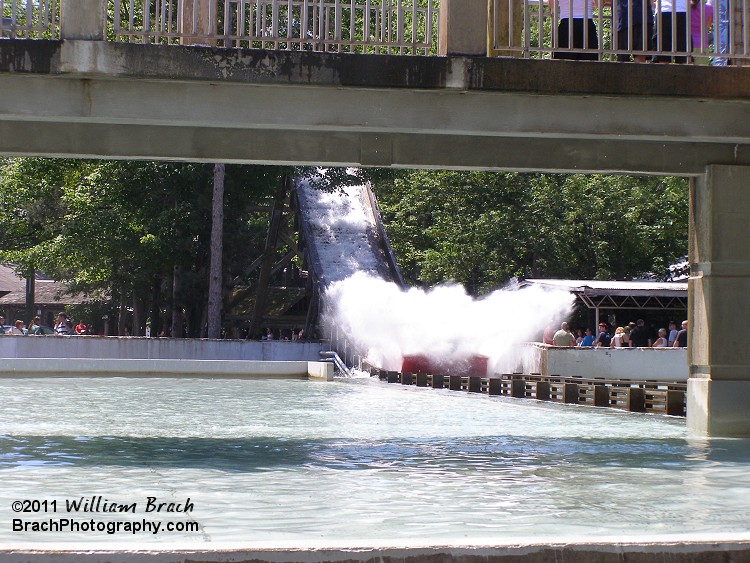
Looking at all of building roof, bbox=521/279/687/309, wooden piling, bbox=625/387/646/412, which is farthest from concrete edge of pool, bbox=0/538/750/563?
building roof, bbox=521/279/687/309

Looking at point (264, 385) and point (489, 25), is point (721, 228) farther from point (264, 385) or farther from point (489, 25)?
point (264, 385)

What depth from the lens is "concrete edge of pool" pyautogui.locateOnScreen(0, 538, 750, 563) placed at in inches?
204

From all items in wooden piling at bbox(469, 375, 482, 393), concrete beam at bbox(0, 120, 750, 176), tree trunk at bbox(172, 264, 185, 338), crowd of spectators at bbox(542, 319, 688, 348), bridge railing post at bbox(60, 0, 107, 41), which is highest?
bridge railing post at bbox(60, 0, 107, 41)

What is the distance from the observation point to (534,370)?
2911 cm

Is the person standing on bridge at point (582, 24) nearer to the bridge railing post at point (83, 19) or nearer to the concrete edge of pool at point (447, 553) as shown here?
the bridge railing post at point (83, 19)

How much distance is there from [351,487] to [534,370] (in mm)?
20384

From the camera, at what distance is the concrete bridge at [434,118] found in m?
12.3

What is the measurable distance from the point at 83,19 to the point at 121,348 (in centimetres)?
2614

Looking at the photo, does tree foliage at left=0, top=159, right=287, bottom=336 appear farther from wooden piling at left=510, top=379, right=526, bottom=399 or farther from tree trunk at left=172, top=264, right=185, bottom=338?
wooden piling at left=510, top=379, right=526, bottom=399

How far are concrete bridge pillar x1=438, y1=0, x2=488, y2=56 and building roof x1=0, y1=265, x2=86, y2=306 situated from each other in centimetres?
6460

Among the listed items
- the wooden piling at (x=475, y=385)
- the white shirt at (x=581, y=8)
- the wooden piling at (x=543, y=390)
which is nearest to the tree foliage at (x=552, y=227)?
the wooden piling at (x=475, y=385)

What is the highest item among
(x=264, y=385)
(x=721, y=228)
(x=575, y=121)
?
(x=575, y=121)

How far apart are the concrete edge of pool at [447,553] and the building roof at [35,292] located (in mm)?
71108

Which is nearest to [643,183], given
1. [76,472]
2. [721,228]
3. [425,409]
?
[425,409]
